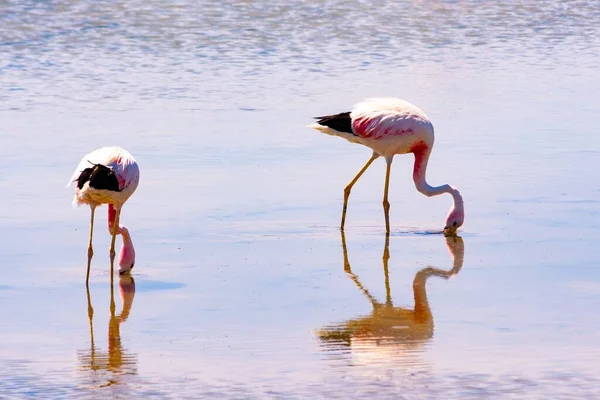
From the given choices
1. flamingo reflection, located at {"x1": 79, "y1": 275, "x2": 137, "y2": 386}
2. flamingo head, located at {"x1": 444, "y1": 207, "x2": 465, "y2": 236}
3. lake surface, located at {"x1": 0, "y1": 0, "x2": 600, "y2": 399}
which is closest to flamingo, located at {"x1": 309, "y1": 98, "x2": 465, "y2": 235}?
lake surface, located at {"x1": 0, "y1": 0, "x2": 600, "y2": 399}

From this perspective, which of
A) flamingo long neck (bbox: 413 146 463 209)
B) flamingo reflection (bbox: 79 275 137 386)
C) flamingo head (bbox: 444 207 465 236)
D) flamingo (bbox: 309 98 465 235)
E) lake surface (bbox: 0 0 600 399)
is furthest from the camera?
flamingo (bbox: 309 98 465 235)

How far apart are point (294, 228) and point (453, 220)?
1.11 metres

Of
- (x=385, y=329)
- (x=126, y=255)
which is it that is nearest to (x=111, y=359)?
(x=385, y=329)

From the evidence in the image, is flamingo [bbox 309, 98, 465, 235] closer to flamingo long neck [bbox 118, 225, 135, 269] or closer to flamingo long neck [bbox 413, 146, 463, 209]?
flamingo long neck [bbox 413, 146, 463, 209]

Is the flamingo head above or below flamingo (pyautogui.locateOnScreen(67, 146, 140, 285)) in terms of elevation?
below

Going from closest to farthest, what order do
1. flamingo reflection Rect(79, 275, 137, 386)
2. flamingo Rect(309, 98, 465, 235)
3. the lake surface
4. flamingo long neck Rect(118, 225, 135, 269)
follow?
flamingo reflection Rect(79, 275, 137, 386) → the lake surface → flamingo long neck Rect(118, 225, 135, 269) → flamingo Rect(309, 98, 465, 235)

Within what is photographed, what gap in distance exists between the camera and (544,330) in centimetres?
715

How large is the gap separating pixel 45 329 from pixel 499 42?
12653 mm

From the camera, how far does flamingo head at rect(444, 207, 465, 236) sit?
9422 mm

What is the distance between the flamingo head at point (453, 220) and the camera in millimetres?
9422

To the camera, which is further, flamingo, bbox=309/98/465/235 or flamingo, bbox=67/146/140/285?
flamingo, bbox=309/98/465/235

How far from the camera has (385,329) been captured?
23.9ft

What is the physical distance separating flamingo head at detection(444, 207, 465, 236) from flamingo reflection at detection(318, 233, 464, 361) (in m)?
1.15

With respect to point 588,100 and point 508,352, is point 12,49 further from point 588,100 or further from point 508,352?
point 508,352
